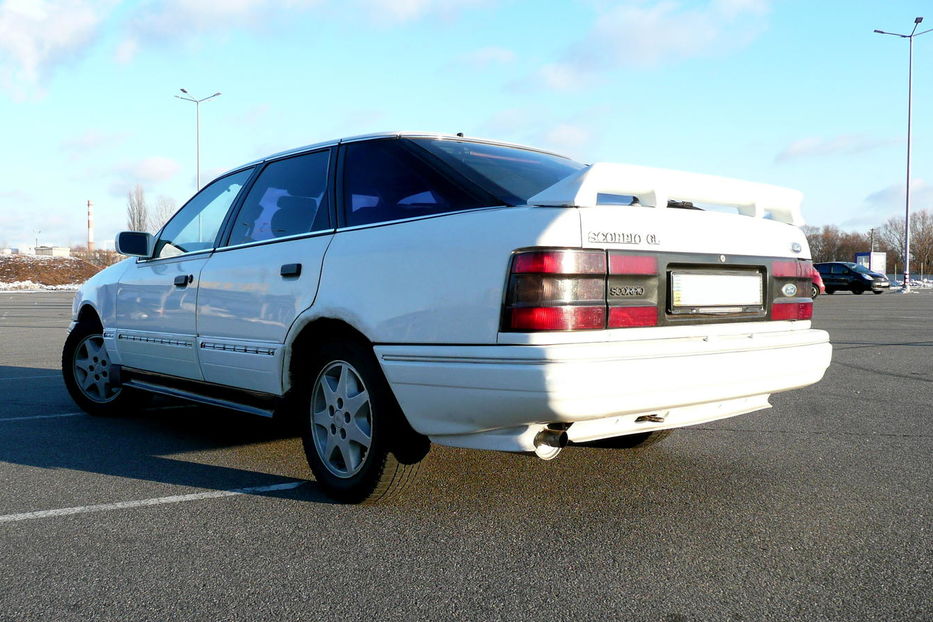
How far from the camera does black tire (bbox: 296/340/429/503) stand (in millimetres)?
3459

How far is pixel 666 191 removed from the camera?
3.33 meters

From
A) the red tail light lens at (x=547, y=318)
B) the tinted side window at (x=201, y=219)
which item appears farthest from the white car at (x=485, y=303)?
the tinted side window at (x=201, y=219)

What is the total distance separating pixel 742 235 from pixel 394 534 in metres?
1.90

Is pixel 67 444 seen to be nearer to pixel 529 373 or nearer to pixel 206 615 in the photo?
pixel 206 615

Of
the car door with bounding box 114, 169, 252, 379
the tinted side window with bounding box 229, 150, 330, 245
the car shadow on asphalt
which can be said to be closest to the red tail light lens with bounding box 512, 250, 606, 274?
the tinted side window with bounding box 229, 150, 330, 245

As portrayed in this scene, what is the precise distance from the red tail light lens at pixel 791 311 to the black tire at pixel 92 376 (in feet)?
14.2

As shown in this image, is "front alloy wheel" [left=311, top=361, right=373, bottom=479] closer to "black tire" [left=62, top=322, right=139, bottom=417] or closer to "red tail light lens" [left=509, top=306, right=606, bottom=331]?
"red tail light lens" [left=509, top=306, right=606, bottom=331]

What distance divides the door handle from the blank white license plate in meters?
1.70

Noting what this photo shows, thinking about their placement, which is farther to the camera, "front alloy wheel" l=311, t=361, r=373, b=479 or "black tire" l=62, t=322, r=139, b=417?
"black tire" l=62, t=322, r=139, b=417

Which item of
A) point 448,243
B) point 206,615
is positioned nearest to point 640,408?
point 448,243

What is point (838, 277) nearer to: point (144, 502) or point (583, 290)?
point (583, 290)

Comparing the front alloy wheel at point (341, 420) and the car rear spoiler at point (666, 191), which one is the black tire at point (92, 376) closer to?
the front alloy wheel at point (341, 420)

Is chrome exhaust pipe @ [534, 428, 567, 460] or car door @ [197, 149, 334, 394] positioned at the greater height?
car door @ [197, 149, 334, 394]

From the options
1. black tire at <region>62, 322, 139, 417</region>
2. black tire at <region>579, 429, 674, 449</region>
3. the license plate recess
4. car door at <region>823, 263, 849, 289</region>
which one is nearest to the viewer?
the license plate recess
